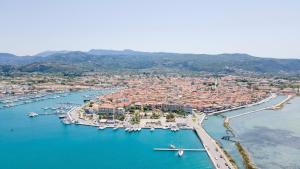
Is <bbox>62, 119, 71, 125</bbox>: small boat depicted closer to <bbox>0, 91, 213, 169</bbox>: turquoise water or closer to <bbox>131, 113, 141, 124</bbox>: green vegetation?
<bbox>0, 91, 213, 169</bbox>: turquoise water

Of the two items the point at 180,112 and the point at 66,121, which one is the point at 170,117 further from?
the point at 66,121

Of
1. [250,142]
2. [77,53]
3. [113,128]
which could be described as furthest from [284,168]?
[77,53]

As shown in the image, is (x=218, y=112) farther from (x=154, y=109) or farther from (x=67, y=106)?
(x=67, y=106)

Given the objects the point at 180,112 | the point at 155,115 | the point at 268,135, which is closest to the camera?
the point at 268,135

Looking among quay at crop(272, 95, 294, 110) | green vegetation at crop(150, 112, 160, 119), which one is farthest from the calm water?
green vegetation at crop(150, 112, 160, 119)

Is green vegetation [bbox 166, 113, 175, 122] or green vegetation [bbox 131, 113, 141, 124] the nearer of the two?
green vegetation [bbox 131, 113, 141, 124]

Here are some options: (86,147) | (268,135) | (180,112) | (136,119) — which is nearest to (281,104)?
(180,112)
